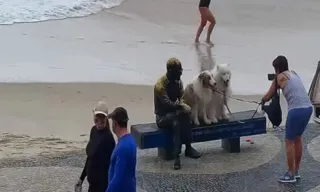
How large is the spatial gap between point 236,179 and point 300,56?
29.1ft

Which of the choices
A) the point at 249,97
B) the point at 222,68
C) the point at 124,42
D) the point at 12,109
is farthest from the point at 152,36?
the point at 222,68

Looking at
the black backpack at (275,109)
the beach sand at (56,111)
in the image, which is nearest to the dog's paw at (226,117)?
the black backpack at (275,109)

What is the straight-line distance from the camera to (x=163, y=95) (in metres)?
8.78

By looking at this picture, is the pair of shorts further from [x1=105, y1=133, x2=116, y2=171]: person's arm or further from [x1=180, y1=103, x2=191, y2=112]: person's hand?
[x1=105, y1=133, x2=116, y2=171]: person's arm

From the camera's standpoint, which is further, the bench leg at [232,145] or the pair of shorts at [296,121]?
the bench leg at [232,145]

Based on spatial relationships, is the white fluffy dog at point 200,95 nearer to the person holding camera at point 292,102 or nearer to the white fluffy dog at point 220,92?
the white fluffy dog at point 220,92

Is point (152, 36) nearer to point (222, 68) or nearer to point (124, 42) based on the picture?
point (124, 42)

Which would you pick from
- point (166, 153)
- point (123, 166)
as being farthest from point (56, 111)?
point (123, 166)

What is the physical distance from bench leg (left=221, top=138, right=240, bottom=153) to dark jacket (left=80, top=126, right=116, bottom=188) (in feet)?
12.1

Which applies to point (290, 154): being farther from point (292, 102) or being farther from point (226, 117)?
point (226, 117)

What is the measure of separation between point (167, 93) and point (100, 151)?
2762 mm

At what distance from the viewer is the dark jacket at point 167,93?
8.77 meters

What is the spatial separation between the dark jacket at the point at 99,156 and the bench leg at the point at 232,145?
3695 mm

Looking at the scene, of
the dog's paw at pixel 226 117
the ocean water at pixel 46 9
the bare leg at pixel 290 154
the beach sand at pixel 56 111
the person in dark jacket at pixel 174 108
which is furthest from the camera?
the ocean water at pixel 46 9
